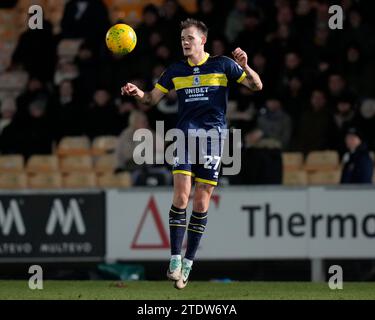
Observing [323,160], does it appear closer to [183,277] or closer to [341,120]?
[341,120]

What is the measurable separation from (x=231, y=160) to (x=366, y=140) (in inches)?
78.3

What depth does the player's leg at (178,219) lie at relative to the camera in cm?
1060

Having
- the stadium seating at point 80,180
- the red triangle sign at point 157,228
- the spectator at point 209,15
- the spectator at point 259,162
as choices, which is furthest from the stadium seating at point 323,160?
the stadium seating at point 80,180

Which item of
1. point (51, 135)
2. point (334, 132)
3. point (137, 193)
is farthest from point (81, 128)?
point (334, 132)

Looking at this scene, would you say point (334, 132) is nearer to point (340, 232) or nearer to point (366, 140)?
point (366, 140)

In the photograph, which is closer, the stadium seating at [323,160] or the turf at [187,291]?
the turf at [187,291]

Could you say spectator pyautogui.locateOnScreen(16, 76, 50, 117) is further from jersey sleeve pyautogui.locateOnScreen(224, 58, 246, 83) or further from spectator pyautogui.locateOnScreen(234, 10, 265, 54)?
jersey sleeve pyautogui.locateOnScreen(224, 58, 246, 83)

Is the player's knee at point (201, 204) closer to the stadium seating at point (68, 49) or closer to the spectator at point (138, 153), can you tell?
the spectator at point (138, 153)

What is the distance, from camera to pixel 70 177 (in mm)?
17141

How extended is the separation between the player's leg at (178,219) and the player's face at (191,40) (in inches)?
46.5

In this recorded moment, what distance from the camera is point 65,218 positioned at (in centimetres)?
1529

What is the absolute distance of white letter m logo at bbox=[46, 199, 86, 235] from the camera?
1524 cm

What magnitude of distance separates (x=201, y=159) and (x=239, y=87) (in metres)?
6.60

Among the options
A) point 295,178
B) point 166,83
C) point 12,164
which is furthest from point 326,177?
point 166,83
